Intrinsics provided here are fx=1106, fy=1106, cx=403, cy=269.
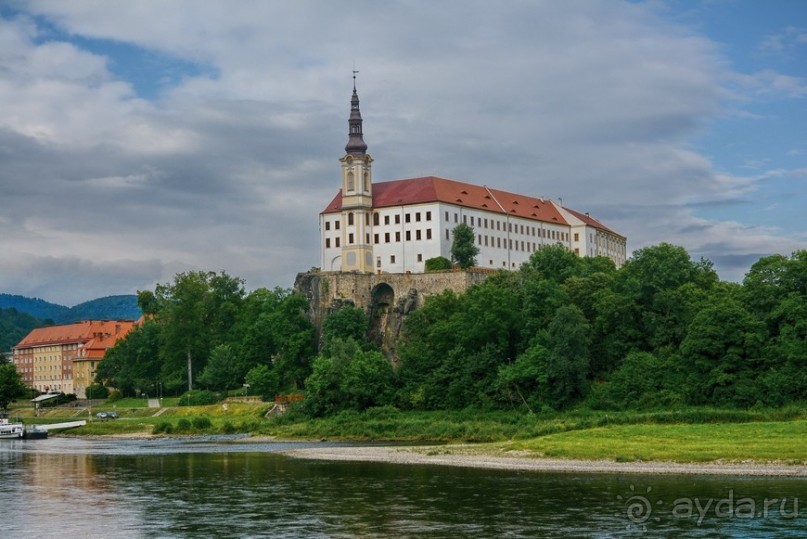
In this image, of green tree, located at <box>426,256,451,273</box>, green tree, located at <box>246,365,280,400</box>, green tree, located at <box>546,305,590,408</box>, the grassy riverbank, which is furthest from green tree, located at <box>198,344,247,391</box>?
green tree, located at <box>546,305,590,408</box>

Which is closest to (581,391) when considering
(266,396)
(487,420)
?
(487,420)

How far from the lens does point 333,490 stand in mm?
50312

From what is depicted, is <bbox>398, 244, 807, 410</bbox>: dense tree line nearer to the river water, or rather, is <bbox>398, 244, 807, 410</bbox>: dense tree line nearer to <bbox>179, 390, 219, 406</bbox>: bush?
<bbox>179, 390, 219, 406</bbox>: bush

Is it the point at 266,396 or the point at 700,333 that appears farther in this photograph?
the point at 266,396

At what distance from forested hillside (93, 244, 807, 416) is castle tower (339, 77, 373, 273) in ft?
28.1

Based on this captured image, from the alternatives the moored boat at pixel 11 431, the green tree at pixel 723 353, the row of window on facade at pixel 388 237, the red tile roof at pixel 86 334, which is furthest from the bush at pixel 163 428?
the red tile roof at pixel 86 334

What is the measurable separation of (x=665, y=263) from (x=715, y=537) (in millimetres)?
57181

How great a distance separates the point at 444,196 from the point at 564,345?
38.9 meters

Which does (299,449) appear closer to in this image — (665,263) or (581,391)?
(581,391)

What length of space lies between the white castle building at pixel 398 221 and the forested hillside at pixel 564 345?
9.44 m

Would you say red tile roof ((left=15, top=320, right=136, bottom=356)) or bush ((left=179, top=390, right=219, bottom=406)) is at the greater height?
red tile roof ((left=15, top=320, right=136, bottom=356))

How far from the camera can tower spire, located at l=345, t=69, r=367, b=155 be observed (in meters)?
120

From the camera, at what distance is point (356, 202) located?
121 meters

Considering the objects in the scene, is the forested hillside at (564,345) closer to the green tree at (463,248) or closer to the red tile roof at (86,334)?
the green tree at (463,248)
